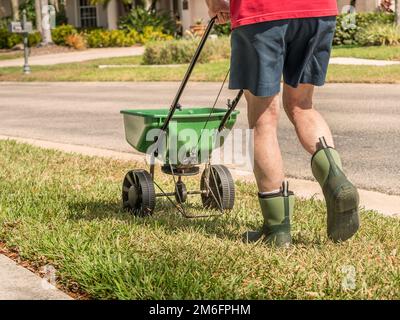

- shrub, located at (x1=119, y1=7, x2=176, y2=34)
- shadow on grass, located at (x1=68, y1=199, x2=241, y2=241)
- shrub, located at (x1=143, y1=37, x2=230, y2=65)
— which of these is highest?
shadow on grass, located at (x1=68, y1=199, x2=241, y2=241)

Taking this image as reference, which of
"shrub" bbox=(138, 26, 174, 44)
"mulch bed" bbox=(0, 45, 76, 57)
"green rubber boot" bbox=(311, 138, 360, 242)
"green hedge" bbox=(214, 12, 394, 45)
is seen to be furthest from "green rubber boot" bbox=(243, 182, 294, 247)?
"mulch bed" bbox=(0, 45, 76, 57)

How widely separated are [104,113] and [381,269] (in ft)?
35.3

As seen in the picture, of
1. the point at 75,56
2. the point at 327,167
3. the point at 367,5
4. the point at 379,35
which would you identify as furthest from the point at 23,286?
the point at 367,5

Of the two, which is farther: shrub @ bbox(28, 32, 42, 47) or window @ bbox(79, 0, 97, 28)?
window @ bbox(79, 0, 97, 28)

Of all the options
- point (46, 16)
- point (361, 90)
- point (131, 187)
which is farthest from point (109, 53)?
point (131, 187)

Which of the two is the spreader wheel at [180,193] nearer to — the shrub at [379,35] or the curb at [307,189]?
the curb at [307,189]

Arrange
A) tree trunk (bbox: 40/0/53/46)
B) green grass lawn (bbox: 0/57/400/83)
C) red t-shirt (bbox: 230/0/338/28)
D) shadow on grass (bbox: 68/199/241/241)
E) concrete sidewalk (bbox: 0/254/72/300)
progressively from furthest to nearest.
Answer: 1. tree trunk (bbox: 40/0/53/46)
2. green grass lawn (bbox: 0/57/400/83)
3. shadow on grass (bbox: 68/199/241/241)
4. red t-shirt (bbox: 230/0/338/28)
5. concrete sidewalk (bbox: 0/254/72/300)

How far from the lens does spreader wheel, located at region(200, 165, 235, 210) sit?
5.83m

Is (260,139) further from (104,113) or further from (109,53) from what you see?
(109,53)

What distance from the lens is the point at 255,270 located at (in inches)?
164

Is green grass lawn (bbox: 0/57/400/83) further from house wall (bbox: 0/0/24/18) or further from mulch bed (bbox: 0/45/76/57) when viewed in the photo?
house wall (bbox: 0/0/24/18)

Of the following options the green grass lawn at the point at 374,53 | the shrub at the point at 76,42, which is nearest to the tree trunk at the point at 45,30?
the shrub at the point at 76,42

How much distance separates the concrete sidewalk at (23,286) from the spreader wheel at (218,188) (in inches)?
65.7

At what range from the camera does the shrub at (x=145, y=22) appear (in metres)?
42.5
